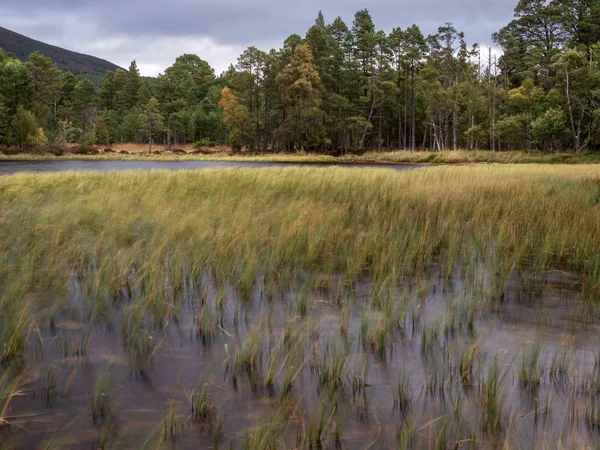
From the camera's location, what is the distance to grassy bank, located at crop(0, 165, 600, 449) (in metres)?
3.03

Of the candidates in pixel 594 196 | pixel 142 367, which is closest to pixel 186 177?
pixel 594 196

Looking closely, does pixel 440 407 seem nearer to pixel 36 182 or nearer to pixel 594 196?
pixel 594 196

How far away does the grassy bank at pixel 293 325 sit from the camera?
3031mm

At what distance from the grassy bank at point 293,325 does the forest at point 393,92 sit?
37.7 metres

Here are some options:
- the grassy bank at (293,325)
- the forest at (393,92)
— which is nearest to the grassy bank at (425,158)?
the forest at (393,92)

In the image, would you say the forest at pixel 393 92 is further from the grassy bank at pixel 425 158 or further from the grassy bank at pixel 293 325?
the grassy bank at pixel 293 325

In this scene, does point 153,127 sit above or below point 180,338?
above

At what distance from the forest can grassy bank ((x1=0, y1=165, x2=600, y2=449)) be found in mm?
37665

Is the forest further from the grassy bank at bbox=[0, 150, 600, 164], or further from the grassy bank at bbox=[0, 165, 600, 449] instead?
the grassy bank at bbox=[0, 165, 600, 449]

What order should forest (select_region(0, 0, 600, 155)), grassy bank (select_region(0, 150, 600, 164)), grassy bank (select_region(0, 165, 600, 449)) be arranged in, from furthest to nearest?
forest (select_region(0, 0, 600, 155)) < grassy bank (select_region(0, 150, 600, 164)) < grassy bank (select_region(0, 165, 600, 449))

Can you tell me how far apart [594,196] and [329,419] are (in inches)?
461

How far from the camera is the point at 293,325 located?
179 inches

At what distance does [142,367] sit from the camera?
3777mm

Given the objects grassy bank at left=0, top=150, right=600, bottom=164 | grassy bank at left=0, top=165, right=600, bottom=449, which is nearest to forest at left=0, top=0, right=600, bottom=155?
grassy bank at left=0, top=150, right=600, bottom=164
